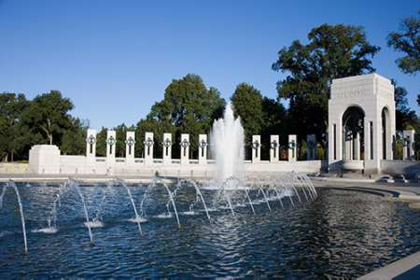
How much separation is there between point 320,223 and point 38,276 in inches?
310

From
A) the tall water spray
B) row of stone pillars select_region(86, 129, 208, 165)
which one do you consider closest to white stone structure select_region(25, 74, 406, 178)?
row of stone pillars select_region(86, 129, 208, 165)

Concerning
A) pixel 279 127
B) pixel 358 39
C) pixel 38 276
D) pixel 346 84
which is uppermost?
pixel 358 39

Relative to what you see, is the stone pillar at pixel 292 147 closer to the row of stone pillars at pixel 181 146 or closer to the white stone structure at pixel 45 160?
the row of stone pillars at pixel 181 146

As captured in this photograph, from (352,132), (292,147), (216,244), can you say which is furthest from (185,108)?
(216,244)

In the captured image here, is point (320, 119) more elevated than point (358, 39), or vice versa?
point (358, 39)

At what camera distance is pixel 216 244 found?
8594 mm

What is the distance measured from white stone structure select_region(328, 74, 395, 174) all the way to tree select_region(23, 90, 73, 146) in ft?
126

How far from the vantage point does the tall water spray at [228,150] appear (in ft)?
94.1

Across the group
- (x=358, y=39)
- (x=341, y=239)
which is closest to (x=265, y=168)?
(x=358, y=39)

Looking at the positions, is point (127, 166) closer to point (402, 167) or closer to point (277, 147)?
point (277, 147)

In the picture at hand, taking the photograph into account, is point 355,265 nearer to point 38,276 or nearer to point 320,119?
point 38,276

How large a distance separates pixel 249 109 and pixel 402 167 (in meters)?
23.3

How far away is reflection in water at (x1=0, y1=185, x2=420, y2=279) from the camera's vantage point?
666cm

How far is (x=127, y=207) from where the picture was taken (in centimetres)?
1458
